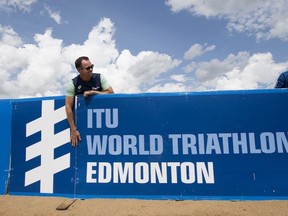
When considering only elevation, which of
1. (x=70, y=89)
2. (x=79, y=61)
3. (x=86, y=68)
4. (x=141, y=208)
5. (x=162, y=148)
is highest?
(x=79, y=61)

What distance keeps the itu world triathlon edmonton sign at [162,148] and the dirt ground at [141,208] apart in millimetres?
143

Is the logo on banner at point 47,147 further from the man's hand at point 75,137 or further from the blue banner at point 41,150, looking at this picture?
the man's hand at point 75,137

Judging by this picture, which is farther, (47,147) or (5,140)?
(5,140)

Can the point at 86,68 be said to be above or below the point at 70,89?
above

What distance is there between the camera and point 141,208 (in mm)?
3414

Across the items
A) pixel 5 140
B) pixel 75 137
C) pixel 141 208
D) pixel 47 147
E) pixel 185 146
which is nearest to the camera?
pixel 141 208

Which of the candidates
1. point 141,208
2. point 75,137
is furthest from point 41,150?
point 141,208

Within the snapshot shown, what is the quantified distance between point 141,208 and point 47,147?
70.5 inches

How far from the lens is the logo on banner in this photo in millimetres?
3957

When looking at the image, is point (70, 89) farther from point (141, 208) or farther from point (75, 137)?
point (141, 208)

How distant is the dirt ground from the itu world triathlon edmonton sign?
5.6 inches

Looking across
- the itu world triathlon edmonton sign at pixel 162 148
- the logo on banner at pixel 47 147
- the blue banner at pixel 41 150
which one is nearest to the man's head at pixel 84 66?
the itu world triathlon edmonton sign at pixel 162 148

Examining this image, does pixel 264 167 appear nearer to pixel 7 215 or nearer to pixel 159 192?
pixel 159 192

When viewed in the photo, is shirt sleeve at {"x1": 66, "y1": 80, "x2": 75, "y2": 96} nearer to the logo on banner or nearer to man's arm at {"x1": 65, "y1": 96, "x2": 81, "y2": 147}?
man's arm at {"x1": 65, "y1": 96, "x2": 81, "y2": 147}
